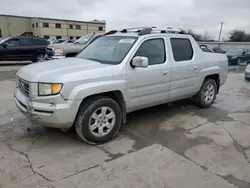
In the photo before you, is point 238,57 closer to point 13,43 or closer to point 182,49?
point 182,49

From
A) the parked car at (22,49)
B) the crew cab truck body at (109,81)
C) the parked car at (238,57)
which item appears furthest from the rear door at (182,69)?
the parked car at (238,57)

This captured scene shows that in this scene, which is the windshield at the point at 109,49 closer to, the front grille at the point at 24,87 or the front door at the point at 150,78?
the front door at the point at 150,78

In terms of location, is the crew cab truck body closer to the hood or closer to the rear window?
the hood

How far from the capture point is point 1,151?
3.42 meters

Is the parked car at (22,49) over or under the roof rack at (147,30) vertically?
under

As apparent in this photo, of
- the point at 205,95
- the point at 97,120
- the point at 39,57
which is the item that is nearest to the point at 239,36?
the point at 39,57

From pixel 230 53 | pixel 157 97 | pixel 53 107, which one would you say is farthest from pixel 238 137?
pixel 230 53

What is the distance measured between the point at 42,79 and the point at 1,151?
49.8 inches

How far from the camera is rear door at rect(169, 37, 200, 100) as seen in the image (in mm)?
4672

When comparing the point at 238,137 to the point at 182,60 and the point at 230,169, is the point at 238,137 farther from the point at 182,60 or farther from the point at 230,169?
the point at 182,60

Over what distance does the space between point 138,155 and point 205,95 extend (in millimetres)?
3063

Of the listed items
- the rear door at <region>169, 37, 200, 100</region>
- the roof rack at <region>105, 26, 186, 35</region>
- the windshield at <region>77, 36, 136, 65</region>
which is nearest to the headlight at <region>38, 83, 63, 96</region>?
the windshield at <region>77, 36, 136, 65</region>

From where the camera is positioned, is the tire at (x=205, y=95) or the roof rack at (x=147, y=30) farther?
the tire at (x=205, y=95)

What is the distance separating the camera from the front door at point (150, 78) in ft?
13.1
